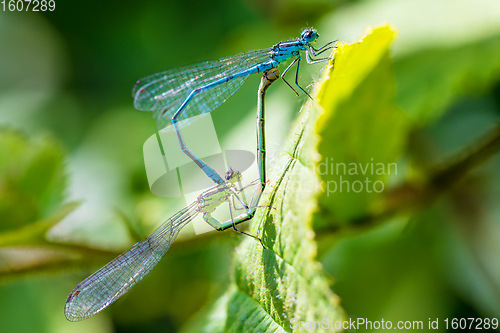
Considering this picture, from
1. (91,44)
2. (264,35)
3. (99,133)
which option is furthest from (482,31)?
(91,44)

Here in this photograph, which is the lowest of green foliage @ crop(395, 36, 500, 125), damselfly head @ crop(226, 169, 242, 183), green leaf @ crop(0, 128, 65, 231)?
damselfly head @ crop(226, 169, 242, 183)

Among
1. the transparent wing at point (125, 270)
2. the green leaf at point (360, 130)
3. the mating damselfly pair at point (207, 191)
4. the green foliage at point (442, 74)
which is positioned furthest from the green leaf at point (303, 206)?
the green foliage at point (442, 74)

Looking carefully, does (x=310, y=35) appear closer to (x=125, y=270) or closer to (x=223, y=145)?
(x=223, y=145)

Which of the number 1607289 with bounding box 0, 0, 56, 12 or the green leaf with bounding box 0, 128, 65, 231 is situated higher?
the number 1607289 with bounding box 0, 0, 56, 12

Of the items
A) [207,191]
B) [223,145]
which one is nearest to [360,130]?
[207,191]

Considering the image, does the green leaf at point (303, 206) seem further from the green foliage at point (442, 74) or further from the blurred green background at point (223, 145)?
the green foliage at point (442, 74)

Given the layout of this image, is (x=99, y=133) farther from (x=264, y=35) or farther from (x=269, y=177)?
(x=269, y=177)

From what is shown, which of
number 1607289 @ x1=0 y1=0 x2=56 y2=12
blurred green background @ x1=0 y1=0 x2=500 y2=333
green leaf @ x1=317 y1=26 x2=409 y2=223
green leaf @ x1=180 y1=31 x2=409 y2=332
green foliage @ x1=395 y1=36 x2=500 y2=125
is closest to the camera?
green leaf @ x1=180 y1=31 x2=409 y2=332

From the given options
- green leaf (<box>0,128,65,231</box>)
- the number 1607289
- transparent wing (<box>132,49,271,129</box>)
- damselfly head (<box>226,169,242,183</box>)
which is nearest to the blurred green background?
green leaf (<box>0,128,65,231</box>)

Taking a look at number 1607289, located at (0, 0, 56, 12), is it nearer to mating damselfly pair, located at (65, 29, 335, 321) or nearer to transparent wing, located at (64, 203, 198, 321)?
mating damselfly pair, located at (65, 29, 335, 321)
